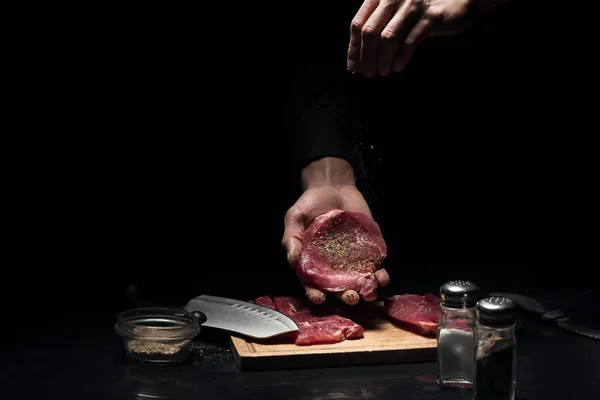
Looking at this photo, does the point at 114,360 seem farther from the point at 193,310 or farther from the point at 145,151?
the point at 145,151

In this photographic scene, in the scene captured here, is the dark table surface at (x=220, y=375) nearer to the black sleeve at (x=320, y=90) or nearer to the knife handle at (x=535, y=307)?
the knife handle at (x=535, y=307)

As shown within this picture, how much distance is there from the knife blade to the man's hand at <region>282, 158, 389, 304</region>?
169 millimetres

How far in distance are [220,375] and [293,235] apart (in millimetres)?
555

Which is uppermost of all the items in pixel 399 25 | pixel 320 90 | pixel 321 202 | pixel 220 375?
pixel 399 25

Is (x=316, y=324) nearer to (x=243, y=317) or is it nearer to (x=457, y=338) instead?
(x=243, y=317)

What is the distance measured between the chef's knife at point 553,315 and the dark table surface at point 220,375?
25 millimetres

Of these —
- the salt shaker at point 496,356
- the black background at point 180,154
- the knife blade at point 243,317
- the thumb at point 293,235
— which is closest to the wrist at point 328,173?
the thumb at point 293,235

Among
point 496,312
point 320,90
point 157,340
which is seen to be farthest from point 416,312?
point 320,90

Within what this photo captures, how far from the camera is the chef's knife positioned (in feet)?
8.18

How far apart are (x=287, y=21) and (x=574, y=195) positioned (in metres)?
1.15

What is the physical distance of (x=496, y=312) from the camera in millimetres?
1934

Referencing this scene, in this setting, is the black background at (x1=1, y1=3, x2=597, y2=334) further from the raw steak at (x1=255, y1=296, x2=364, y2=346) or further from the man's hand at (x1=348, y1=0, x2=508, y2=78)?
the man's hand at (x1=348, y1=0, x2=508, y2=78)

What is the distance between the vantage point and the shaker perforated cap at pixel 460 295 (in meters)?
2.11

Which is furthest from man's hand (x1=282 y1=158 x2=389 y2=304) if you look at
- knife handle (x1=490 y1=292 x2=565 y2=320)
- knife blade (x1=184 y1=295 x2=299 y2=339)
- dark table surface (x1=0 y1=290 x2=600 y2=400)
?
knife handle (x1=490 y1=292 x2=565 y2=320)
